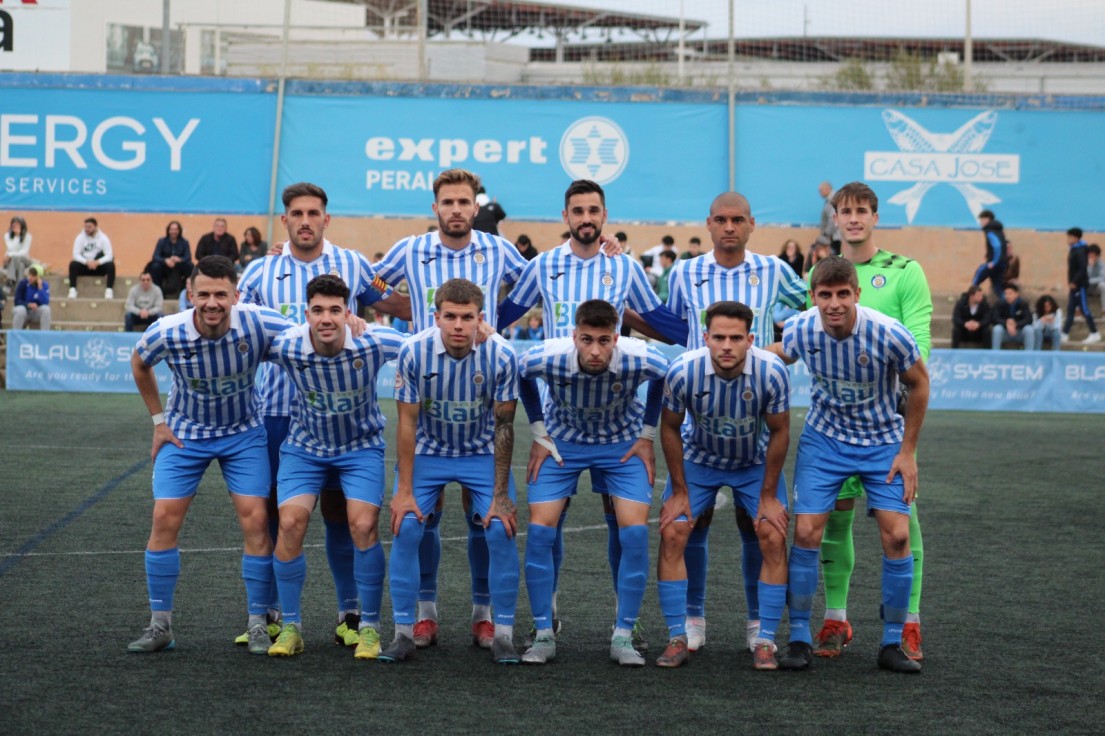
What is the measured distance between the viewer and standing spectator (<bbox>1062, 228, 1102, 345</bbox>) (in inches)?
814

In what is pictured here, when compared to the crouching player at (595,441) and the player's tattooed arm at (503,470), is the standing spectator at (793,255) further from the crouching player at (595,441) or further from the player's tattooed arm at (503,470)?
the player's tattooed arm at (503,470)

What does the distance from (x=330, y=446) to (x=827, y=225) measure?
15366 millimetres

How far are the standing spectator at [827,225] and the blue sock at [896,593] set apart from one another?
530 inches

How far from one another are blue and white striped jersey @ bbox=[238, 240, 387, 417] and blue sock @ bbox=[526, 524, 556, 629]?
4.78 ft

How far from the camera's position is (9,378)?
1888cm

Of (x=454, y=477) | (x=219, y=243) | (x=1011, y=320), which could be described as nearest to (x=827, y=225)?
(x=1011, y=320)

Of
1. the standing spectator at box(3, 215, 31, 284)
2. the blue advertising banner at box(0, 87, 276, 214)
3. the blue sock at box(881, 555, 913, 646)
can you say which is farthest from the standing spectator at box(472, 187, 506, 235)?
the blue sock at box(881, 555, 913, 646)

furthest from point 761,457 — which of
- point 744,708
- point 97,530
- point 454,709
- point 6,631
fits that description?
point 97,530

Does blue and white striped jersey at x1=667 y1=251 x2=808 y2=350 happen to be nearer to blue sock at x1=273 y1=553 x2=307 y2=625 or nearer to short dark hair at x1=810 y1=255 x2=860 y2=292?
short dark hair at x1=810 y1=255 x2=860 y2=292

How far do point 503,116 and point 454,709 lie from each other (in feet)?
57.2

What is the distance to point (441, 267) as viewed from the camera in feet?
23.1

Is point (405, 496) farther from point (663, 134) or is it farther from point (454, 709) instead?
point (663, 134)

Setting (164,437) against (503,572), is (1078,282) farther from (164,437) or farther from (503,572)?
(164,437)

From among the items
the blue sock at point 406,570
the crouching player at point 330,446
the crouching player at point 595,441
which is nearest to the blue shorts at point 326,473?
the crouching player at point 330,446
